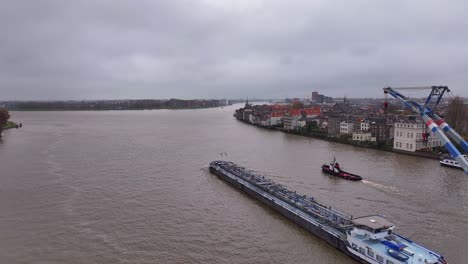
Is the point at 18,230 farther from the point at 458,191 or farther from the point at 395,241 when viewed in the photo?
the point at 458,191

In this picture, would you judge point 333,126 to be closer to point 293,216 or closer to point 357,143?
point 357,143

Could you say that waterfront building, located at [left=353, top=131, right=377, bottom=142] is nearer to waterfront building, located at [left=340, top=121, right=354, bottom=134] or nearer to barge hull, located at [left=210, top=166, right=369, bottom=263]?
waterfront building, located at [left=340, top=121, right=354, bottom=134]

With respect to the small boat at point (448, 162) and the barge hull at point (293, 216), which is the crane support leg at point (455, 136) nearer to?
the barge hull at point (293, 216)

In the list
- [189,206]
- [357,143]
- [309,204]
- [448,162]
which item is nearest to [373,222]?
[309,204]

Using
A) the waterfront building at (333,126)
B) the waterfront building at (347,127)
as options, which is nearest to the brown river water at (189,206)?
the waterfront building at (347,127)

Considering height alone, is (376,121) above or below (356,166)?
above

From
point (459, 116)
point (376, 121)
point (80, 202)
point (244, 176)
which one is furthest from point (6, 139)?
point (459, 116)
